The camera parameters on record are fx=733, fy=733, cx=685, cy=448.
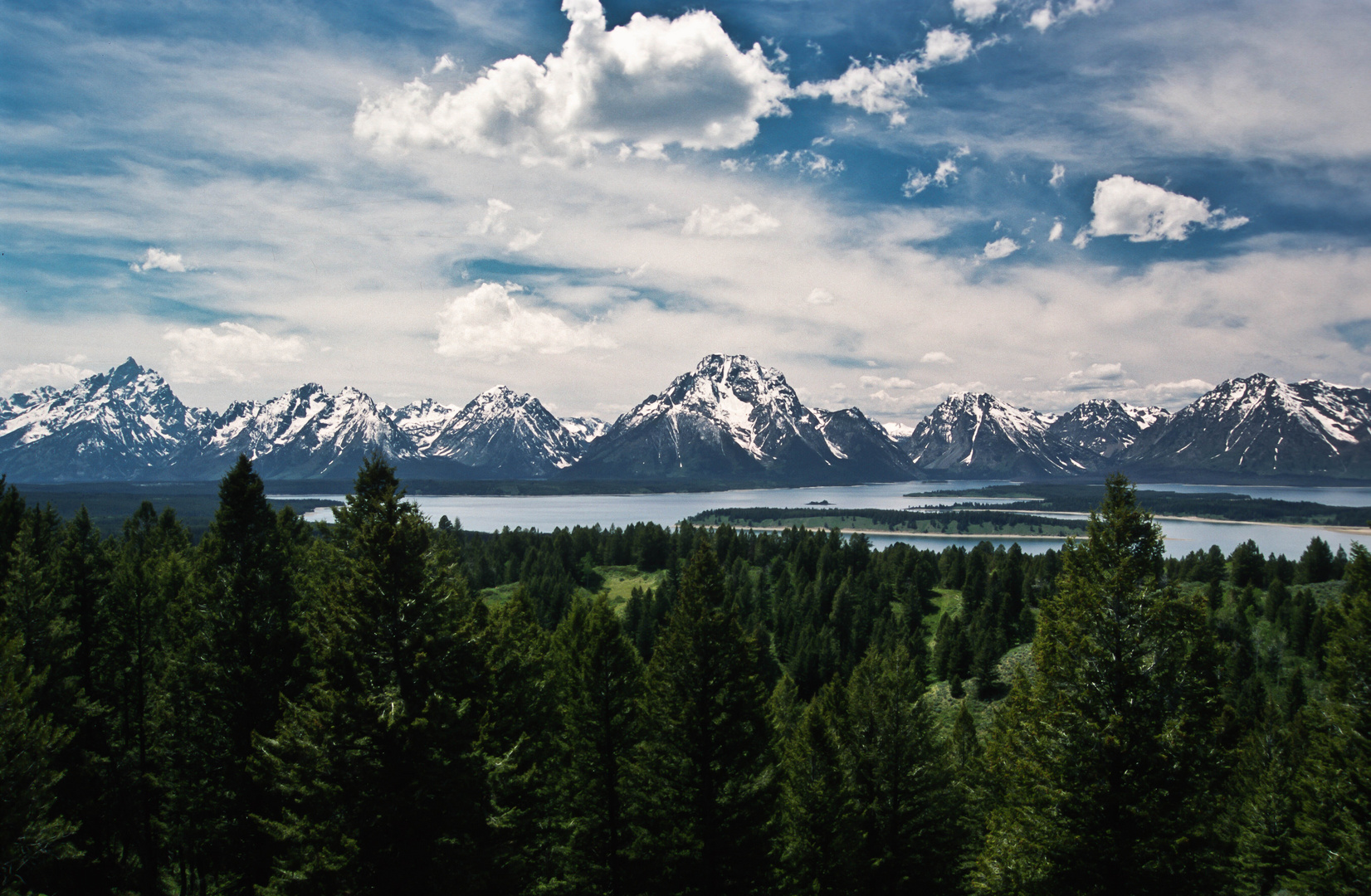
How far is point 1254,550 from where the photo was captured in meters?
123

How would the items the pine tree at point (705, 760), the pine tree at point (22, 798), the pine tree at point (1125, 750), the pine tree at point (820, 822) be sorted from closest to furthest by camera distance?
the pine tree at point (22, 798) < the pine tree at point (1125, 750) < the pine tree at point (705, 760) < the pine tree at point (820, 822)

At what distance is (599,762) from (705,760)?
13.5 feet

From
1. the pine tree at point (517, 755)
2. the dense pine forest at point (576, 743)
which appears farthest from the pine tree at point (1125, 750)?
the pine tree at point (517, 755)

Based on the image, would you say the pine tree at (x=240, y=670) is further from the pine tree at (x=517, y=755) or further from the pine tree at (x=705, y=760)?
the pine tree at (x=705, y=760)

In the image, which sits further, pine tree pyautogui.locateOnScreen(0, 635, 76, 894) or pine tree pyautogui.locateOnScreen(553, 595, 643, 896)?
pine tree pyautogui.locateOnScreen(553, 595, 643, 896)

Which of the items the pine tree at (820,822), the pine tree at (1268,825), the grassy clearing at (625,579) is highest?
the pine tree at (820,822)

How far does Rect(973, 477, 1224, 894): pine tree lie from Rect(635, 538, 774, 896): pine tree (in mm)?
7770

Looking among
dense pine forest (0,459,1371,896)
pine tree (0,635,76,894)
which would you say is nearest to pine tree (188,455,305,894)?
dense pine forest (0,459,1371,896)

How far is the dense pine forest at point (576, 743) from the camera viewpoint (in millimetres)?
16266

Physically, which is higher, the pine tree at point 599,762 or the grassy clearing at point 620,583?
the pine tree at point 599,762

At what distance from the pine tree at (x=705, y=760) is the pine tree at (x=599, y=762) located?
4.35 ft

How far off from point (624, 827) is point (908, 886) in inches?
412

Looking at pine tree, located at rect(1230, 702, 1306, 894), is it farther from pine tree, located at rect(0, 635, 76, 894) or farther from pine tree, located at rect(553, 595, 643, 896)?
pine tree, located at rect(0, 635, 76, 894)

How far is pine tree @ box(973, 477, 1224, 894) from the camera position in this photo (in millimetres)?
16172
